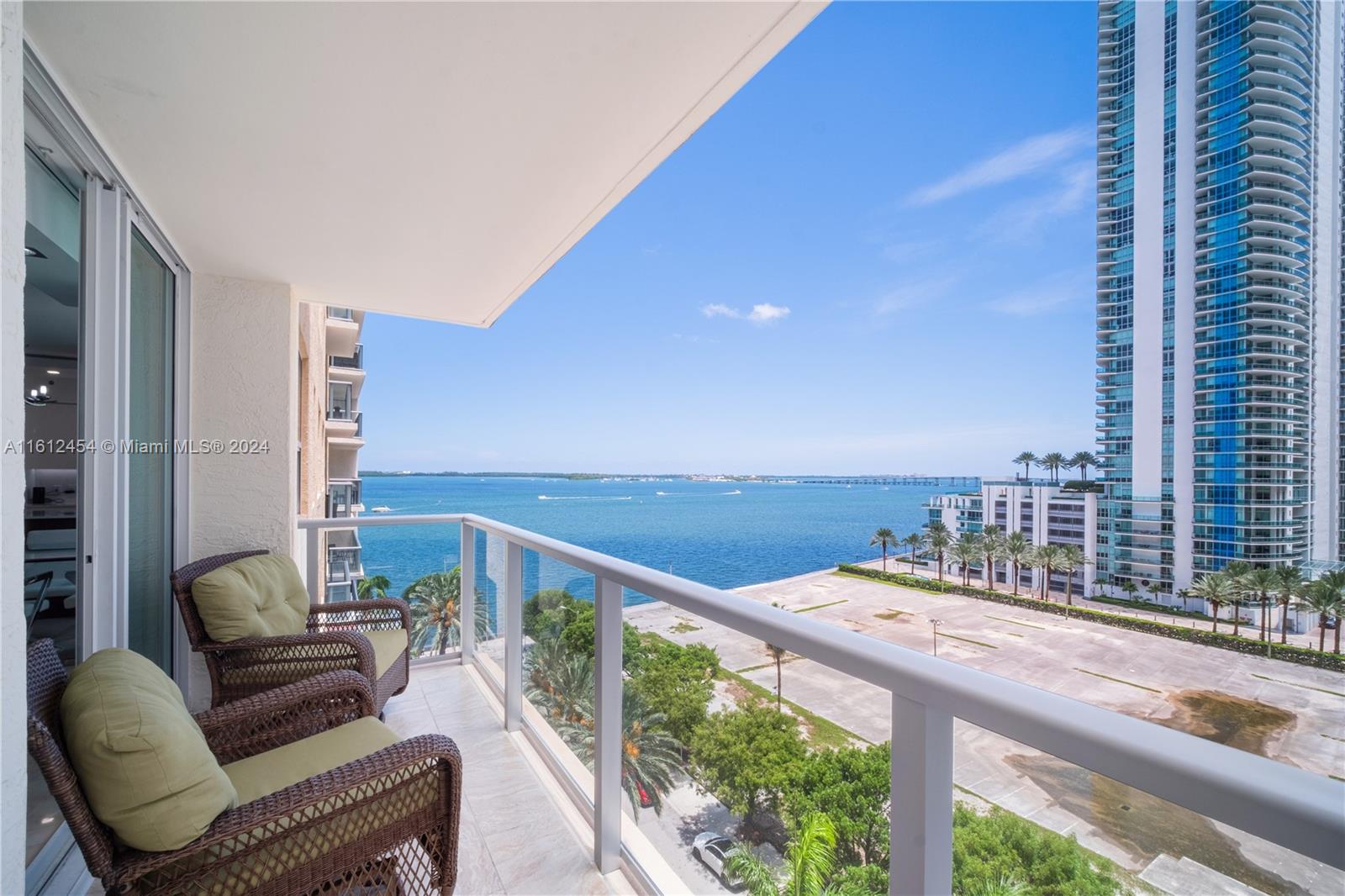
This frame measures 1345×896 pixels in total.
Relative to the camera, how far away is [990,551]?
10234mm

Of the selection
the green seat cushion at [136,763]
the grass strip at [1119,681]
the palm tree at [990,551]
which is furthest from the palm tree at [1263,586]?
the green seat cushion at [136,763]

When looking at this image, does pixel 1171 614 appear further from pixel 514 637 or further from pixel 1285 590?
pixel 514 637

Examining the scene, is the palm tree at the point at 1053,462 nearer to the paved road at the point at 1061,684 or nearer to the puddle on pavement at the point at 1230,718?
the paved road at the point at 1061,684

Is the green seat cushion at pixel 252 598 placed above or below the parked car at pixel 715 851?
above

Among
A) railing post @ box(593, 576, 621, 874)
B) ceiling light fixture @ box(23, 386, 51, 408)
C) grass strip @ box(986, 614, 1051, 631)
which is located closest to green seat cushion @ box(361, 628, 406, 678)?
railing post @ box(593, 576, 621, 874)

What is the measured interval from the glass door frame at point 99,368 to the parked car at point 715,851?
1.76m

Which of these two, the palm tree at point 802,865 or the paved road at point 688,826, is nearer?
the palm tree at point 802,865

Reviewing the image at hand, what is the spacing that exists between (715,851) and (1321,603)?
5409mm

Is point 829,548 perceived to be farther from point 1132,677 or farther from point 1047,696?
point 1047,696

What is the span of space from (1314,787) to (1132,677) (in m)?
8.23

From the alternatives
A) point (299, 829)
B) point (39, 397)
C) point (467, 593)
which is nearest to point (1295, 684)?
point (467, 593)

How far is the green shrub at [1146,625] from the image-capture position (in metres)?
4.89

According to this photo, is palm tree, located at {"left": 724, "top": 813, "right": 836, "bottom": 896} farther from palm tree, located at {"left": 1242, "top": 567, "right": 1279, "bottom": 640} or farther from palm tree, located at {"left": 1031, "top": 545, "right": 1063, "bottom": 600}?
palm tree, located at {"left": 1031, "top": 545, "right": 1063, "bottom": 600}

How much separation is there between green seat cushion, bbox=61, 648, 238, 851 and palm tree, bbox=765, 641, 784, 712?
1.21 m
